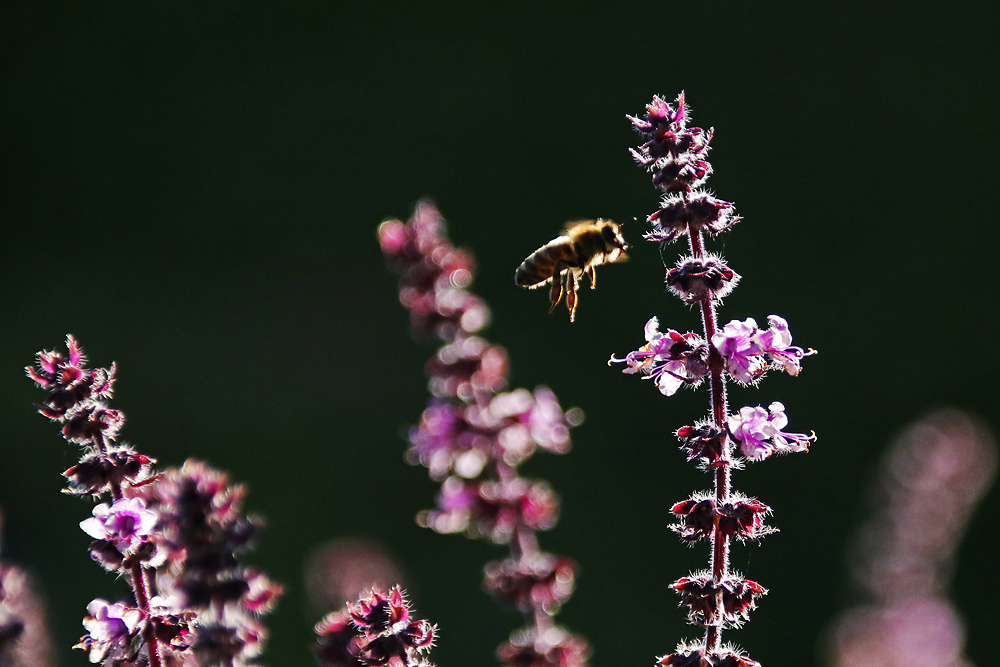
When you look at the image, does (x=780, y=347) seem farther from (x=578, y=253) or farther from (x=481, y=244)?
(x=481, y=244)

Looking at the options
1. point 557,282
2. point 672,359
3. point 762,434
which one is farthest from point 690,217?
point 557,282

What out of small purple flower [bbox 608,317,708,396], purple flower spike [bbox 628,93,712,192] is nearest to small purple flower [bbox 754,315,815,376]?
small purple flower [bbox 608,317,708,396]

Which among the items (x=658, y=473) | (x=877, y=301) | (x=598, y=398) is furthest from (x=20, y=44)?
(x=877, y=301)

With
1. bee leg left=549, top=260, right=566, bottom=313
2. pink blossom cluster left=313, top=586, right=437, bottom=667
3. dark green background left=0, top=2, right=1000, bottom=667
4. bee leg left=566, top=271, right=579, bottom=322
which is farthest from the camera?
dark green background left=0, top=2, right=1000, bottom=667

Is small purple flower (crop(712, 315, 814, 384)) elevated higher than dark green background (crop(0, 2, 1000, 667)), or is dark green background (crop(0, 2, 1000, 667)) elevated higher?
dark green background (crop(0, 2, 1000, 667))

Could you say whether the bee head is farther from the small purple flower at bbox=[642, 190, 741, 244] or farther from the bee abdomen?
the small purple flower at bbox=[642, 190, 741, 244]

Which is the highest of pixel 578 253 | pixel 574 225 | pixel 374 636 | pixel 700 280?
pixel 574 225

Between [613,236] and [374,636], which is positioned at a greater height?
[613,236]

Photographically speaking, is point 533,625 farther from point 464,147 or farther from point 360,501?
point 464,147
